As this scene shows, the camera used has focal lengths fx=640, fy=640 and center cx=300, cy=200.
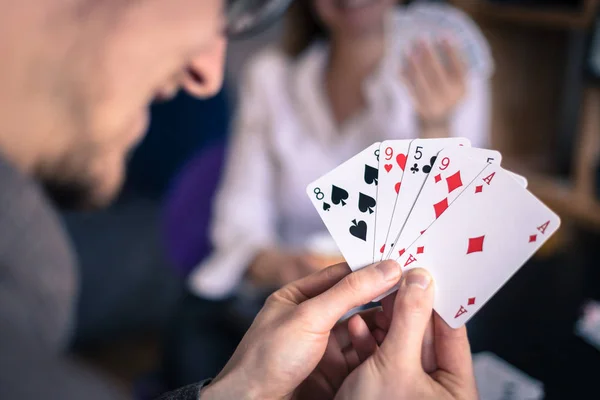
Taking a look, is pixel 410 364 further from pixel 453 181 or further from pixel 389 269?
pixel 453 181

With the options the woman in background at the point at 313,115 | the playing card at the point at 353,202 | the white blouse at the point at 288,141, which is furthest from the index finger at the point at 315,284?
the white blouse at the point at 288,141

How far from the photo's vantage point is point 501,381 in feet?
2.93

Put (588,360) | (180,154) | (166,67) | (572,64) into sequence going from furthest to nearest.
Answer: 1. (180,154)
2. (572,64)
3. (588,360)
4. (166,67)

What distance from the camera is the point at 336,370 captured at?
30.6 inches

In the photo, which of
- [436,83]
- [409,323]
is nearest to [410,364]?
[409,323]

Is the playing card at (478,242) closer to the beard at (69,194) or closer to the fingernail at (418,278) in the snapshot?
the fingernail at (418,278)

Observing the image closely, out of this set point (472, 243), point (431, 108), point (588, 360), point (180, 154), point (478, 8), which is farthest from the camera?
point (180, 154)

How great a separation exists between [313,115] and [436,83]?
1.24ft

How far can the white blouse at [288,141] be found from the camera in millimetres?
1749

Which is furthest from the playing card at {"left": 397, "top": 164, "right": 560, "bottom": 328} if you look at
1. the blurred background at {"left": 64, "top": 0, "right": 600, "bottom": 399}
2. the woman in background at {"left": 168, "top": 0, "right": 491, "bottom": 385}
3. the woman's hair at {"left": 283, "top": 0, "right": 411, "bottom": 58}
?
the woman's hair at {"left": 283, "top": 0, "right": 411, "bottom": 58}

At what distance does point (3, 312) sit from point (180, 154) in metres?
2.94

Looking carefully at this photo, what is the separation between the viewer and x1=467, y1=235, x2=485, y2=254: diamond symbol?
71 cm

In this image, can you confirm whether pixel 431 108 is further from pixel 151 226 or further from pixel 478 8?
pixel 151 226

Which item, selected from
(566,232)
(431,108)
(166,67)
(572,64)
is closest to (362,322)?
(166,67)
